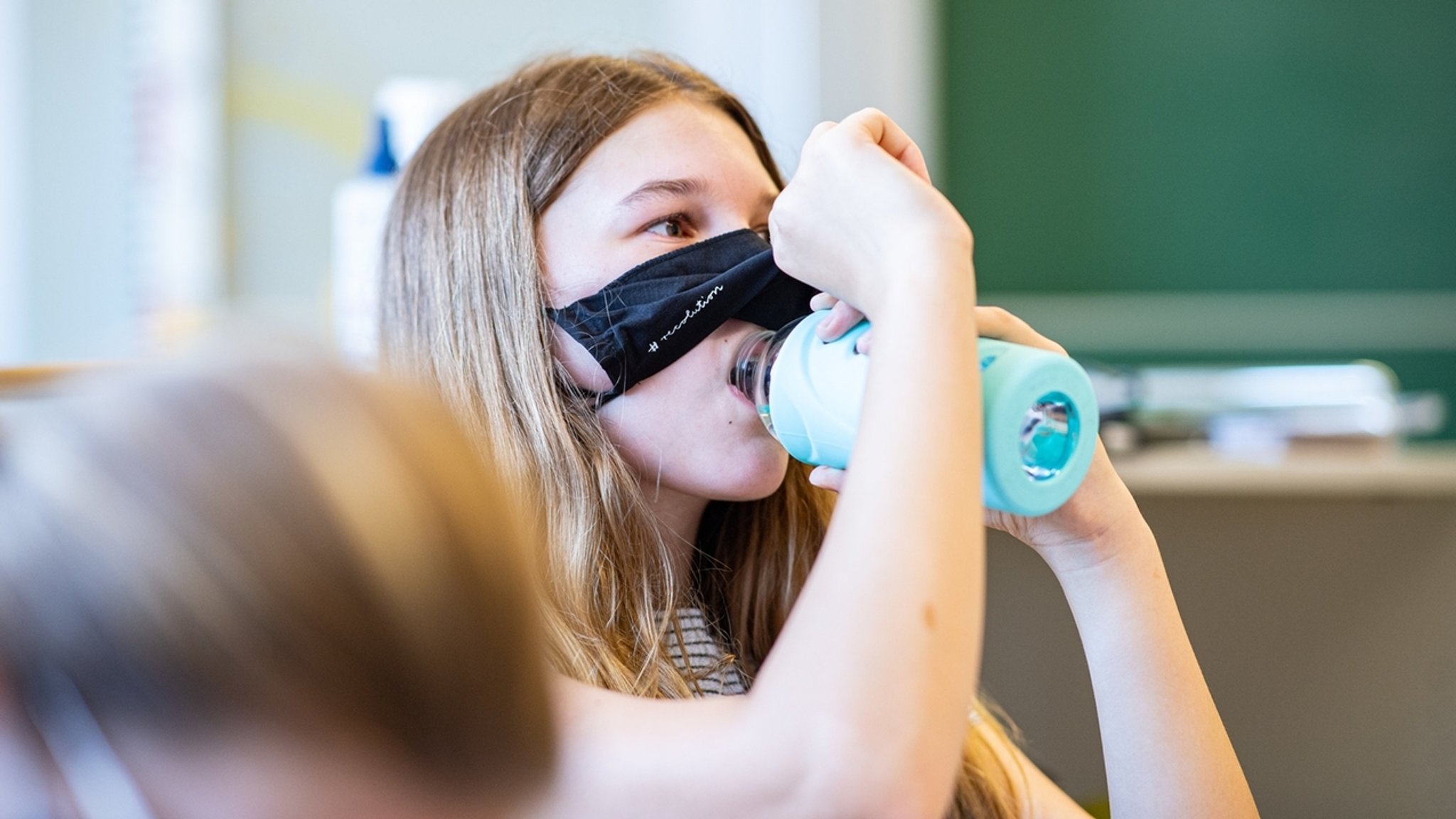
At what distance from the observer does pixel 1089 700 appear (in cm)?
138

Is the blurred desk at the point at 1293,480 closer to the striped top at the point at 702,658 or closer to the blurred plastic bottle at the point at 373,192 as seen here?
the striped top at the point at 702,658

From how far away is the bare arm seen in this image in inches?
23.1

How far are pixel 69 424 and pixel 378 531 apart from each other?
0.47 ft

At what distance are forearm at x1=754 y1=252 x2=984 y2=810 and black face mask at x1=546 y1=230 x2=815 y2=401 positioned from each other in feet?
1.01

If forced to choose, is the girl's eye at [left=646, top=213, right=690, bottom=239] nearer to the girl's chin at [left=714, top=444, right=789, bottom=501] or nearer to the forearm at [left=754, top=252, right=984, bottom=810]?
the girl's chin at [left=714, top=444, right=789, bottom=501]

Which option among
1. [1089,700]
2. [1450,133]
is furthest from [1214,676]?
[1450,133]

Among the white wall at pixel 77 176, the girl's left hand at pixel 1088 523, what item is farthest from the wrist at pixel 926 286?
the white wall at pixel 77 176

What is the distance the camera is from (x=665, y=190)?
102cm

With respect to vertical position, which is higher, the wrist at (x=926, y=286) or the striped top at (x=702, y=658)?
the wrist at (x=926, y=286)

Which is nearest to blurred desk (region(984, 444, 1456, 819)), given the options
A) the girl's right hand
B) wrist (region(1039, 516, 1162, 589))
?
wrist (region(1039, 516, 1162, 589))

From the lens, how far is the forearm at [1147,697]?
0.89 meters

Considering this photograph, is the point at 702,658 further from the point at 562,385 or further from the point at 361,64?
the point at 361,64

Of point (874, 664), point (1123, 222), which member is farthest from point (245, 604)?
point (1123, 222)

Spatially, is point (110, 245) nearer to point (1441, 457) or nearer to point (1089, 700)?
point (1089, 700)
